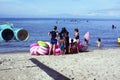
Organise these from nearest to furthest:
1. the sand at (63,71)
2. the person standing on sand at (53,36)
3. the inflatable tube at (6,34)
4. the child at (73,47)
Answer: the inflatable tube at (6,34) → the sand at (63,71) → the person standing on sand at (53,36) → the child at (73,47)

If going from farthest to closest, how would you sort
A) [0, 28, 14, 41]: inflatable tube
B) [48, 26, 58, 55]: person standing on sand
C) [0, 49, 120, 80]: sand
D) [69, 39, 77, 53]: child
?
1. [69, 39, 77, 53]: child
2. [48, 26, 58, 55]: person standing on sand
3. [0, 49, 120, 80]: sand
4. [0, 28, 14, 41]: inflatable tube

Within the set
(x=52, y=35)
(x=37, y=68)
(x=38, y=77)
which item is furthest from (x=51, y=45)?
(x=38, y=77)

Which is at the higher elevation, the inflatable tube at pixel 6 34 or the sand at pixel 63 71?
the inflatable tube at pixel 6 34

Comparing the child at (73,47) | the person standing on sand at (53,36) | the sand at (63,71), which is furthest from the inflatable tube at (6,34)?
the child at (73,47)

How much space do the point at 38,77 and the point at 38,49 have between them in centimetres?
632

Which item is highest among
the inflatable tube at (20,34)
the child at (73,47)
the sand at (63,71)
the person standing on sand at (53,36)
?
the inflatable tube at (20,34)

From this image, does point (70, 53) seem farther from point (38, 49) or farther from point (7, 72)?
point (7, 72)

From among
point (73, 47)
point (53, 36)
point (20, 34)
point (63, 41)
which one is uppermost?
point (20, 34)

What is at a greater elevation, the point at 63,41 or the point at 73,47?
the point at 63,41

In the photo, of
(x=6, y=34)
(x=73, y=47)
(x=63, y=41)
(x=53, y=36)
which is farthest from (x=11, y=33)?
(x=73, y=47)

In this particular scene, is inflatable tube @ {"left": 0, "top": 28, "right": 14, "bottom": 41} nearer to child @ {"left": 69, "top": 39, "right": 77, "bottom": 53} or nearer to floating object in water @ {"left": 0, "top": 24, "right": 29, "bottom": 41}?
floating object in water @ {"left": 0, "top": 24, "right": 29, "bottom": 41}

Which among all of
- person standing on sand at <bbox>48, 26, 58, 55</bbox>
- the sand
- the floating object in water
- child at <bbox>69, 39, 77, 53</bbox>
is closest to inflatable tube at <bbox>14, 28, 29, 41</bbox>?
the floating object in water

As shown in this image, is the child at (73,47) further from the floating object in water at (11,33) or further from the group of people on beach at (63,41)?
the floating object in water at (11,33)

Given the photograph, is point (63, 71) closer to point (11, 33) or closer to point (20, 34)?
point (20, 34)
